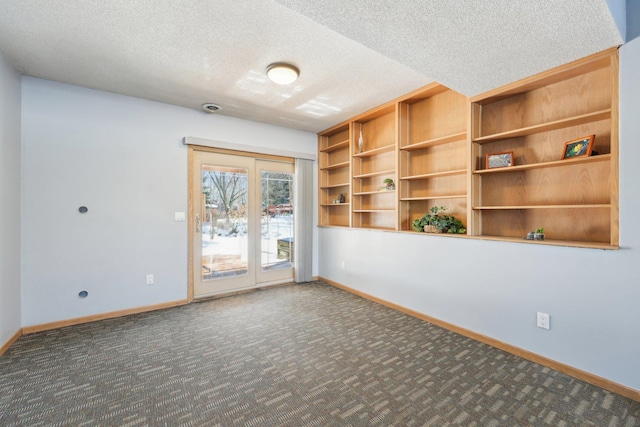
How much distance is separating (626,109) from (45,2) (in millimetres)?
3987

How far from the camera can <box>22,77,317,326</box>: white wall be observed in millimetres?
2939

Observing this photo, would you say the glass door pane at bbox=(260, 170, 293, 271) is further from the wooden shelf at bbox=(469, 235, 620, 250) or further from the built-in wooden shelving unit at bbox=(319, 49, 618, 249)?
the wooden shelf at bbox=(469, 235, 620, 250)

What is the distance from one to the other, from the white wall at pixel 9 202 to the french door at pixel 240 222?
1646 mm

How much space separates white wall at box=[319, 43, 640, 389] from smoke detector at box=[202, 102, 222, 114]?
2.87 meters

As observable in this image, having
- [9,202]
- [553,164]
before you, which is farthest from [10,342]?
[553,164]

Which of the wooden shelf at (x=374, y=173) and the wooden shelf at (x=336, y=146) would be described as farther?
the wooden shelf at (x=336, y=146)

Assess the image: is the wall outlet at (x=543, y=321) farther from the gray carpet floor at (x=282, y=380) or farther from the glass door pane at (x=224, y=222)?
the glass door pane at (x=224, y=222)

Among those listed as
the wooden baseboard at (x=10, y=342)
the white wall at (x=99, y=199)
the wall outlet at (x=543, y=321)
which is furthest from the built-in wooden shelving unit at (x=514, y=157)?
the wooden baseboard at (x=10, y=342)

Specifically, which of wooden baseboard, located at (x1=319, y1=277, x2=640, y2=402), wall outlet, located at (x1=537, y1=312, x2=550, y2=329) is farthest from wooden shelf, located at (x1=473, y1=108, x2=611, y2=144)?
wooden baseboard, located at (x1=319, y1=277, x2=640, y2=402)

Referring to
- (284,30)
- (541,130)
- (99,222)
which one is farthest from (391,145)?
(99,222)

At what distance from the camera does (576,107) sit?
2355 millimetres

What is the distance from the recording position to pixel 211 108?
12.3 ft

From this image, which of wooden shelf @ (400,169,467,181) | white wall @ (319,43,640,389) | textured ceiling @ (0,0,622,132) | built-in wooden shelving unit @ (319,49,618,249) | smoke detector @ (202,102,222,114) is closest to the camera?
textured ceiling @ (0,0,622,132)

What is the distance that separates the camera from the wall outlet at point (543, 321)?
2273 millimetres
